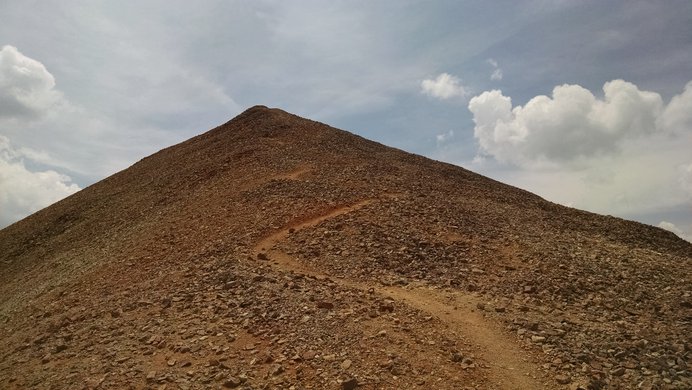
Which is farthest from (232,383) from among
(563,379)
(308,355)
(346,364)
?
(563,379)

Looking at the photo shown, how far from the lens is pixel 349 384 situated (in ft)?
22.2

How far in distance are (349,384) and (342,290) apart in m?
2.98

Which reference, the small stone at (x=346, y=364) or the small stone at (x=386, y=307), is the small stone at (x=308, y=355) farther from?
the small stone at (x=386, y=307)

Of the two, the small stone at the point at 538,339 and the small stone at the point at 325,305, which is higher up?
the small stone at the point at 325,305

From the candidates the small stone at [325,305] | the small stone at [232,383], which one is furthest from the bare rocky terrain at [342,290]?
the small stone at [325,305]

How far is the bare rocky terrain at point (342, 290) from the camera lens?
7484mm

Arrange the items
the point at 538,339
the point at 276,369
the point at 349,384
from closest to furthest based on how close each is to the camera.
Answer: the point at 349,384
the point at 276,369
the point at 538,339

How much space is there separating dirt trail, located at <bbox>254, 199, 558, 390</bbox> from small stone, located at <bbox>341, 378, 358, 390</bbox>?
2019mm

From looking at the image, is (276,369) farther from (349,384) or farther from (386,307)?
(386,307)

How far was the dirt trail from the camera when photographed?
7.26m

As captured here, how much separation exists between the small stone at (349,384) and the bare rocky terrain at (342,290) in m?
0.03

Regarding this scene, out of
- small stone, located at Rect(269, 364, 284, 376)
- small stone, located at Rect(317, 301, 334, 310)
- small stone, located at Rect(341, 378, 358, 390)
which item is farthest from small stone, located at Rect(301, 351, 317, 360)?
small stone, located at Rect(317, 301, 334, 310)

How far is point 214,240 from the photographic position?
12977 mm

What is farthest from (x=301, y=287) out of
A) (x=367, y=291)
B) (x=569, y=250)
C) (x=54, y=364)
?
(x=569, y=250)
